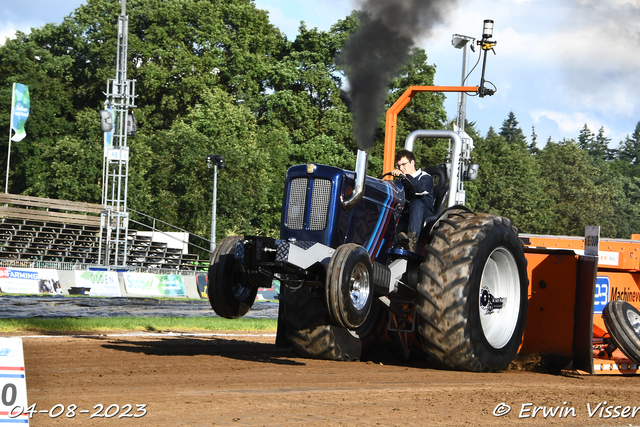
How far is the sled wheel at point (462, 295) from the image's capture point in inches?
334

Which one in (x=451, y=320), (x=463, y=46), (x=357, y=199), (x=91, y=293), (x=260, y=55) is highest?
(x=260, y=55)

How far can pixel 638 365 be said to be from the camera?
945 centimetres

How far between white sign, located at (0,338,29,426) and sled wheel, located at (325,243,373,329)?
3.41m

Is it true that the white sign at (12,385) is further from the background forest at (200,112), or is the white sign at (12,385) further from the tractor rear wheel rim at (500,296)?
the background forest at (200,112)

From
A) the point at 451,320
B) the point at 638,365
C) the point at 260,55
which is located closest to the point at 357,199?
the point at 451,320

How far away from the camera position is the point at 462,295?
847 cm

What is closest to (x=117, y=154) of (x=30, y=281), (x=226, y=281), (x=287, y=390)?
(x=30, y=281)

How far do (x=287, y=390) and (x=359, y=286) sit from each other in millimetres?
1477

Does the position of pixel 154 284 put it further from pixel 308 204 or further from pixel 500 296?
pixel 308 204

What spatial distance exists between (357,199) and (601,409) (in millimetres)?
3167

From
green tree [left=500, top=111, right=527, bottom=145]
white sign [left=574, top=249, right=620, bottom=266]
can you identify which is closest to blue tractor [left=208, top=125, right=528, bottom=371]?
white sign [left=574, top=249, right=620, bottom=266]

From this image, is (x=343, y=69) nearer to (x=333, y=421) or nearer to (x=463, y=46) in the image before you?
(x=333, y=421)

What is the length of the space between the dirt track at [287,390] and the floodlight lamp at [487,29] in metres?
14.3

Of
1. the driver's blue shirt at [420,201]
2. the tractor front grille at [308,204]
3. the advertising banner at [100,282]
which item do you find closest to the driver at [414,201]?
the driver's blue shirt at [420,201]
